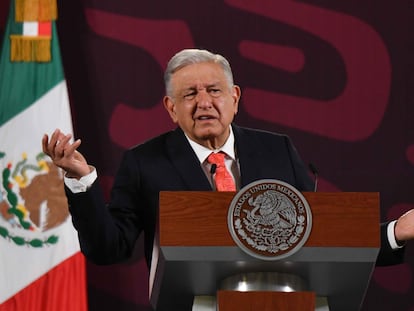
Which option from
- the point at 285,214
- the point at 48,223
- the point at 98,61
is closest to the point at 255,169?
the point at 285,214

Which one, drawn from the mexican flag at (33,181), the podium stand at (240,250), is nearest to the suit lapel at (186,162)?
the podium stand at (240,250)

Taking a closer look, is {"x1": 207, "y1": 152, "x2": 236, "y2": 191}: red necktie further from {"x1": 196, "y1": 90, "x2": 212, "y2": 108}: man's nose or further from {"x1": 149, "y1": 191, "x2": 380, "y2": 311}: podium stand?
{"x1": 149, "y1": 191, "x2": 380, "y2": 311}: podium stand

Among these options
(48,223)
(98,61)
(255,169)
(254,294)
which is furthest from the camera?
(98,61)

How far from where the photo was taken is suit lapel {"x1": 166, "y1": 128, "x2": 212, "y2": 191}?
326cm

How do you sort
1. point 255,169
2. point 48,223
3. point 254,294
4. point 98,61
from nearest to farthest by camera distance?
point 254,294, point 255,169, point 48,223, point 98,61

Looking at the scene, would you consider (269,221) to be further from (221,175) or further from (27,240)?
(27,240)

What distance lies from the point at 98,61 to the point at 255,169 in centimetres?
219

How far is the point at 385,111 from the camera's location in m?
5.41

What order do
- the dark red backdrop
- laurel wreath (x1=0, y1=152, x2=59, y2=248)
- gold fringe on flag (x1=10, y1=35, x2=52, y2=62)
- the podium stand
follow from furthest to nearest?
the dark red backdrop < gold fringe on flag (x1=10, y1=35, x2=52, y2=62) < laurel wreath (x1=0, y1=152, x2=59, y2=248) < the podium stand

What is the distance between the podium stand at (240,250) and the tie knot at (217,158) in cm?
72

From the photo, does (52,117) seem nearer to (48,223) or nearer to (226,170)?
(48,223)

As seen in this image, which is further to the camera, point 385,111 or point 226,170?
point 385,111

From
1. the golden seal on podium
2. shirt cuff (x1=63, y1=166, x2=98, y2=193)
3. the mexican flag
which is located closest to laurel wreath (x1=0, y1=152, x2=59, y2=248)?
the mexican flag

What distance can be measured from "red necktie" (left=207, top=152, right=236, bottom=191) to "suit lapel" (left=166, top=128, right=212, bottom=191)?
4 cm
